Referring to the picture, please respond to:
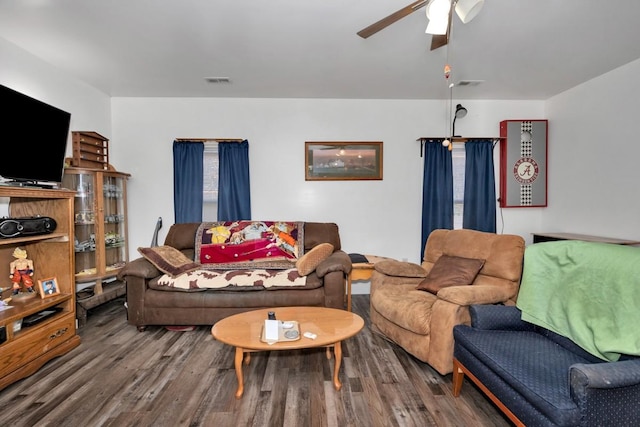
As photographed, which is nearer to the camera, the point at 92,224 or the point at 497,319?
the point at 497,319

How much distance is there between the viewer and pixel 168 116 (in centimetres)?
406

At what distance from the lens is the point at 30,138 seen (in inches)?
94.7

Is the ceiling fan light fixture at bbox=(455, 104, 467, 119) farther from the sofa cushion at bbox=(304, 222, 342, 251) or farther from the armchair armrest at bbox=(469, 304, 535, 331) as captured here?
the armchair armrest at bbox=(469, 304, 535, 331)

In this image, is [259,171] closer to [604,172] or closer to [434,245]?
[434,245]

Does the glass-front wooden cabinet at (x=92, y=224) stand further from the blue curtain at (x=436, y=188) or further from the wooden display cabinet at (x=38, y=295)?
the blue curtain at (x=436, y=188)

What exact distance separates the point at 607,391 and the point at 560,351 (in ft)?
1.60

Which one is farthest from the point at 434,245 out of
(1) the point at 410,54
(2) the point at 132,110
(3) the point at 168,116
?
(2) the point at 132,110

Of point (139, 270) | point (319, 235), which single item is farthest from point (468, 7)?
point (139, 270)

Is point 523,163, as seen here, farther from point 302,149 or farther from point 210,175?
point 210,175

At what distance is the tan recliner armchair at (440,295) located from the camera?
206 cm

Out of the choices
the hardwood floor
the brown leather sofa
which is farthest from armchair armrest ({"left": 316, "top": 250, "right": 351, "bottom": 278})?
the hardwood floor

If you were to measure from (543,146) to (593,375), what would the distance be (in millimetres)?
3847

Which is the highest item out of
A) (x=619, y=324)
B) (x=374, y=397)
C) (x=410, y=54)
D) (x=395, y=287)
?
(x=410, y=54)

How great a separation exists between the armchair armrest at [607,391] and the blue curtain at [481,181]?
2965mm
